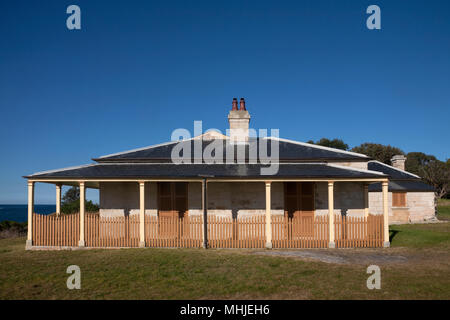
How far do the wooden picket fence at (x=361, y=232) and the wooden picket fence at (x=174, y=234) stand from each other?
5106mm

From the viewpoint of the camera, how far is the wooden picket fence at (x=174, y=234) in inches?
448

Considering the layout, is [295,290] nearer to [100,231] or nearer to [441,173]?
[100,231]

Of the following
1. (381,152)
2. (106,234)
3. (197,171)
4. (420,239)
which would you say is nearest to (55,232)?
(106,234)

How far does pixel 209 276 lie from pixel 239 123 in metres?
9.67

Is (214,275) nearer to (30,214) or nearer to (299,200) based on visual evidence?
(299,200)

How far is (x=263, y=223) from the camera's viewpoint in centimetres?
1152

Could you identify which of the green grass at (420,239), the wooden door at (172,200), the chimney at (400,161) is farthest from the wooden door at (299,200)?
the chimney at (400,161)

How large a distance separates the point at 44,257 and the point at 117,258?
249 centimetres

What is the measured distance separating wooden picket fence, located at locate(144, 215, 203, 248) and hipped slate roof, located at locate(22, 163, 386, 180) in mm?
1665

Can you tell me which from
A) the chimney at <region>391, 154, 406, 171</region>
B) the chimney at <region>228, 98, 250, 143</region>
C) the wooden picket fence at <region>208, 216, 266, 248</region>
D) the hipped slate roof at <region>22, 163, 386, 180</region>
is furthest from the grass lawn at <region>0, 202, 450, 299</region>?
the chimney at <region>391, 154, 406, 171</region>

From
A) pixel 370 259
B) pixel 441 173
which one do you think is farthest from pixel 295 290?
pixel 441 173

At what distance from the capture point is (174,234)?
11.4 m

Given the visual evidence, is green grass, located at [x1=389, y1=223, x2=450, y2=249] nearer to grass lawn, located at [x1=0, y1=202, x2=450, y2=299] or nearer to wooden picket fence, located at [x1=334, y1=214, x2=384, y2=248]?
grass lawn, located at [x1=0, y1=202, x2=450, y2=299]
